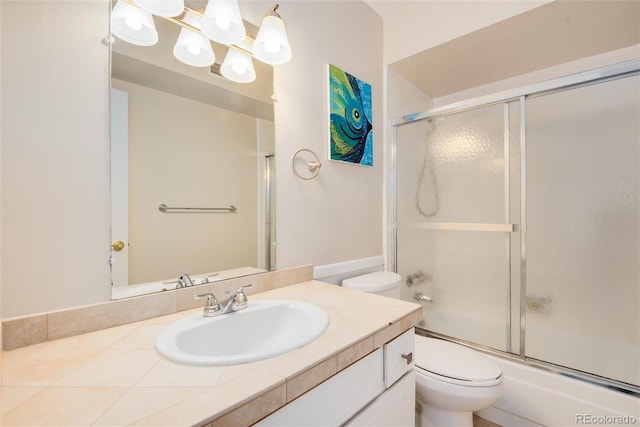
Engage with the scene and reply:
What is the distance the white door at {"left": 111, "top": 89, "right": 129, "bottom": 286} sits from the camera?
84cm

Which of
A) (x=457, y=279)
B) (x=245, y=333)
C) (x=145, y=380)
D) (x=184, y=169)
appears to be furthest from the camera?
(x=457, y=279)

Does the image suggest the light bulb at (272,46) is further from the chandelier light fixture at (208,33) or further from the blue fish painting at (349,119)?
the blue fish painting at (349,119)

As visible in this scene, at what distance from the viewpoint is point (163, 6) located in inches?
35.8

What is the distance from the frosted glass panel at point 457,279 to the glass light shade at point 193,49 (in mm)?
1574

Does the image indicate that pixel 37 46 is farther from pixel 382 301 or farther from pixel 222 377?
pixel 382 301

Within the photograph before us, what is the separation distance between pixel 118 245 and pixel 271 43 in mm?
965

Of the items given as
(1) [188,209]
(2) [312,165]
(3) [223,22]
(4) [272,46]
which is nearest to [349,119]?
(2) [312,165]

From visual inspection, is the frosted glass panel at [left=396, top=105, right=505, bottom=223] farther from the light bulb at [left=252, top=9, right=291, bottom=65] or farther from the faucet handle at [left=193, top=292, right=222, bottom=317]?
the faucet handle at [left=193, top=292, right=222, bottom=317]

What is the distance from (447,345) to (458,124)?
4.52 feet

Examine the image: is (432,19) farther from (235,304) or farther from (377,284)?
(235,304)

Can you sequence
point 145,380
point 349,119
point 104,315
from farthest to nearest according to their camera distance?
point 349,119 → point 104,315 → point 145,380

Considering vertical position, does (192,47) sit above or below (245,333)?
above

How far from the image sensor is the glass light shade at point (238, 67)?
3.71 ft

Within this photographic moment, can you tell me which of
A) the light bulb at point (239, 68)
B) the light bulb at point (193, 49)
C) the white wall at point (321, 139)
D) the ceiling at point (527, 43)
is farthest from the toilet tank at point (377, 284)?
the ceiling at point (527, 43)
